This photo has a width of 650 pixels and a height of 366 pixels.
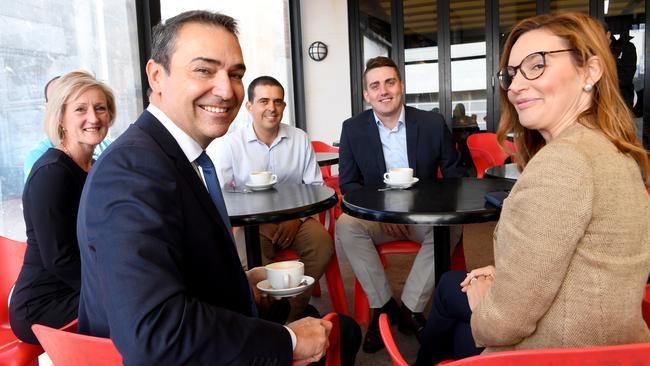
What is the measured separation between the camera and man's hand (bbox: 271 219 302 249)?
297 cm

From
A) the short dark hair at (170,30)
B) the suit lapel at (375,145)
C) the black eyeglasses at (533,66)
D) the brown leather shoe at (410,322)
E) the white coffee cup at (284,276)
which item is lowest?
the brown leather shoe at (410,322)

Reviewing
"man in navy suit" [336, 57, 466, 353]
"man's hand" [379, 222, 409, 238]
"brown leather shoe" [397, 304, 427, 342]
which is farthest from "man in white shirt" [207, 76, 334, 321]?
"brown leather shoe" [397, 304, 427, 342]

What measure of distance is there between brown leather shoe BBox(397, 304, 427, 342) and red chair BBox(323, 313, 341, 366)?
1388 mm

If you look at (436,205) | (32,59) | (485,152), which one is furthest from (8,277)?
(485,152)

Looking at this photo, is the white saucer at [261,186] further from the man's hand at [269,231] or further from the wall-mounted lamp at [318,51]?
the wall-mounted lamp at [318,51]

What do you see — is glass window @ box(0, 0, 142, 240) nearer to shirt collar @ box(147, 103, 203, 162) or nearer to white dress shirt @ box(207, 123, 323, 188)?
white dress shirt @ box(207, 123, 323, 188)

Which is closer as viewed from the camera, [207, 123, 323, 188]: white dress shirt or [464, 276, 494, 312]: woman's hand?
[464, 276, 494, 312]: woman's hand

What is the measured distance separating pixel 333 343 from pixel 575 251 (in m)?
0.64

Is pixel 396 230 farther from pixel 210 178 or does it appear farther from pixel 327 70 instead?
pixel 327 70

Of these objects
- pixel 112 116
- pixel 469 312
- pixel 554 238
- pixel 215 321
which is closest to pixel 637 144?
pixel 554 238

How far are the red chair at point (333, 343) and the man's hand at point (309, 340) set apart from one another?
0.09m

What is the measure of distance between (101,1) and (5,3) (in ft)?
2.61

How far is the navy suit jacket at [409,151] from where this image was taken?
3189 mm

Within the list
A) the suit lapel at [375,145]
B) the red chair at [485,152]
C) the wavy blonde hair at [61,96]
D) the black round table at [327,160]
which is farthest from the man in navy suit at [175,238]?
the red chair at [485,152]
